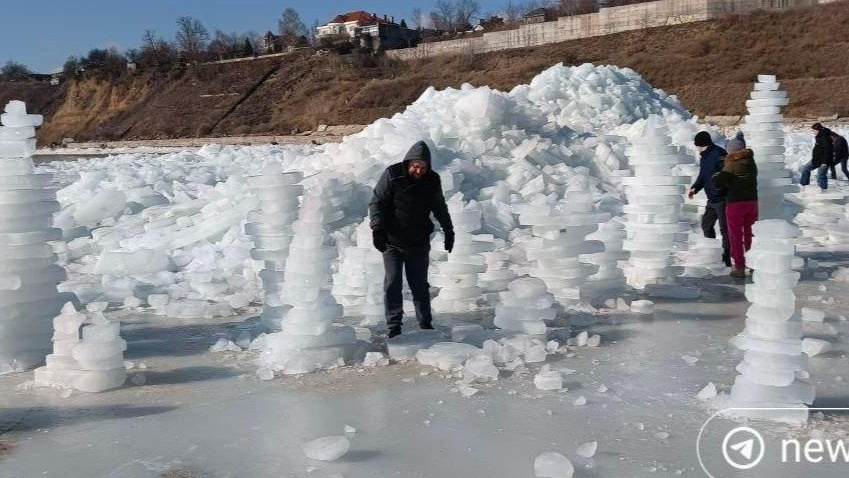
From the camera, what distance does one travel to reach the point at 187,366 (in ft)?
17.2

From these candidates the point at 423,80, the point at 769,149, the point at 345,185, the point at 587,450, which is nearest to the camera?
the point at 587,450

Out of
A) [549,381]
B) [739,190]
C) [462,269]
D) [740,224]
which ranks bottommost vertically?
[549,381]

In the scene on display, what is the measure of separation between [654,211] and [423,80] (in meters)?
48.7

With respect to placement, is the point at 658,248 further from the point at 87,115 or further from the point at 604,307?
the point at 87,115

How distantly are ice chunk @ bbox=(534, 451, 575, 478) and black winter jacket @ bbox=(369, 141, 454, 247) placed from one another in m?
2.36

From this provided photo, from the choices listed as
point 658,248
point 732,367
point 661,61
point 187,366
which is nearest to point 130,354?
point 187,366

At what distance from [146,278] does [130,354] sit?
123 inches

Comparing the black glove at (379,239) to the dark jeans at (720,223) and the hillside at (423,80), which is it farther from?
the hillside at (423,80)

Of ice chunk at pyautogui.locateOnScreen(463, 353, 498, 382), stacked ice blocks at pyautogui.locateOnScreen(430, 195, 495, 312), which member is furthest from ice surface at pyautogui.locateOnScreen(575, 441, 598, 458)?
stacked ice blocks at pyautogui.locateOnScreen(430, 195, 495, 312)

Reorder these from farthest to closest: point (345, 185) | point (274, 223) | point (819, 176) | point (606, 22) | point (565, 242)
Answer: point (606, 22)
point (819, 176)
point (345, 185)
point (565, 242)
point (274, 223)

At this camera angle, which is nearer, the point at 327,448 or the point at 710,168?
the point at 327,448

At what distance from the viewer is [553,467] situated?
3.35 metres

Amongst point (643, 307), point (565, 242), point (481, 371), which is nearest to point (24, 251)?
point (481, 371)

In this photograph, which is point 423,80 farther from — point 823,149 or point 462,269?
point 462,269
